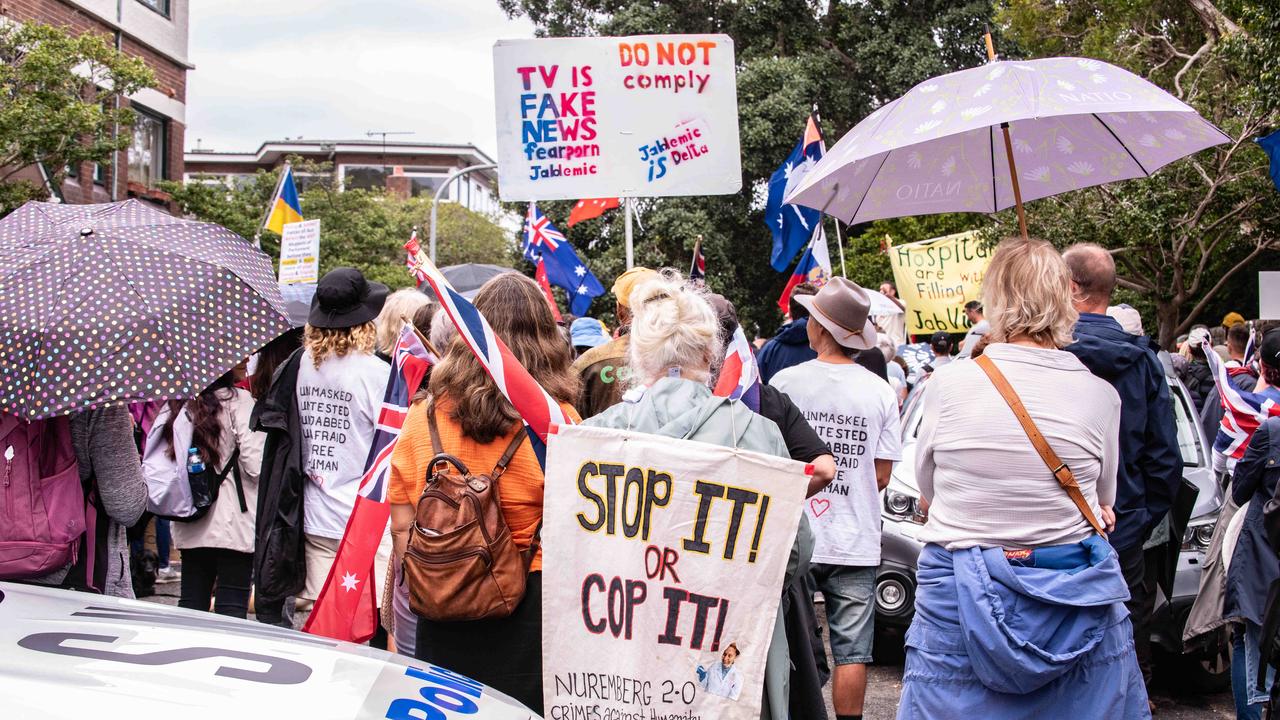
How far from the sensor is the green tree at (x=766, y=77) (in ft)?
78.0

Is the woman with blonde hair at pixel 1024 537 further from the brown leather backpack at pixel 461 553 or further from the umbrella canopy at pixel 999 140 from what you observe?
the brown leather backpack at pixel 461 553

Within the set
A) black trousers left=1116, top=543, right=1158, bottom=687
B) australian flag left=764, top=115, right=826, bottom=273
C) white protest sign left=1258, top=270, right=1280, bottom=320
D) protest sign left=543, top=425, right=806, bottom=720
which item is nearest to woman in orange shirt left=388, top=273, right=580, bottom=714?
protest sign left=543, top=425, right=806, bottom=720

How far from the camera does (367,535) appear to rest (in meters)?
4.45

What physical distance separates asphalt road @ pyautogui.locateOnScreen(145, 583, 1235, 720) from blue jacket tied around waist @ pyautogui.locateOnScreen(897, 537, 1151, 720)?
105 inches

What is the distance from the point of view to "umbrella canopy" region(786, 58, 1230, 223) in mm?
4324

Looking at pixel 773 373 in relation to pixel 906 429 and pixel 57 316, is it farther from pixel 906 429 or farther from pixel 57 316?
pixel 57 316

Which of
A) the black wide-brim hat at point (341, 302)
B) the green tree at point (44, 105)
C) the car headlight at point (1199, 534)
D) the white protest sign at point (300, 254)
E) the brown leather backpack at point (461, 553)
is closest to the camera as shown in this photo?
the brown leather backpack at point (461, 553)

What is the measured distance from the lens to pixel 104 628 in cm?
290

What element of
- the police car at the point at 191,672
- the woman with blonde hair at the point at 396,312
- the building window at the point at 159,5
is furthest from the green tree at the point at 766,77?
the police car at the point at 191,672

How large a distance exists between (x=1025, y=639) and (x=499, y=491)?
1.54m

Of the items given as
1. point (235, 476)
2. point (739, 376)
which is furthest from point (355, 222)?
point (739, 376)

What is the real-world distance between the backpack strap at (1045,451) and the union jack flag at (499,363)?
1289 mm

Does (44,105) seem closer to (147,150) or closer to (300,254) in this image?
(300,254)

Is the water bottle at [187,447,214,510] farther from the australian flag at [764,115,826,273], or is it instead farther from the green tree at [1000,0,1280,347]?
the green tree at [1000,0,1280,347]
